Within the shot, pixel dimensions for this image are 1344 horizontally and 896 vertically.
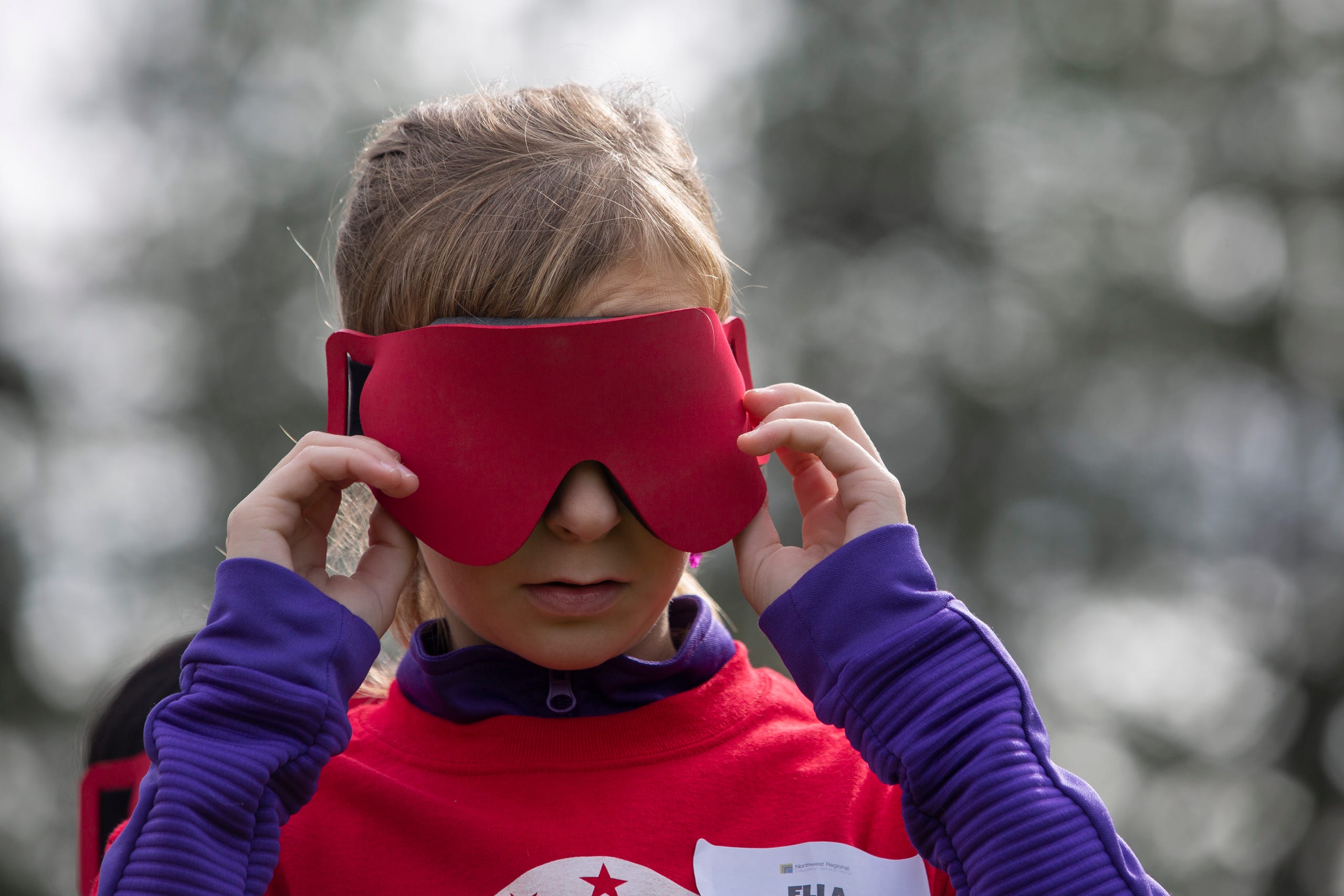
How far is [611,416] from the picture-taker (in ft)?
5.81

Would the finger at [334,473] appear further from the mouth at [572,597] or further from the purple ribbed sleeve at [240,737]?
the mouth at [572,597]

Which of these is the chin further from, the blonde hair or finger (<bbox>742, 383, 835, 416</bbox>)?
finger (<bbox>742, 383, 835, 416</bbox>)

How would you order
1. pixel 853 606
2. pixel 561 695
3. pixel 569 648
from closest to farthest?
pixel 853 606 → pixel 569 648 → pixel 561 695

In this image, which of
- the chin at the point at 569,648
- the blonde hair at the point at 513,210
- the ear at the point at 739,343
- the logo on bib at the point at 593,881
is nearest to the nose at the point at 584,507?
the chin at the point at 569,648

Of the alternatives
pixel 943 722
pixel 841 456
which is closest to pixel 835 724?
pixel 943 722

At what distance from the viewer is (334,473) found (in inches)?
70.5

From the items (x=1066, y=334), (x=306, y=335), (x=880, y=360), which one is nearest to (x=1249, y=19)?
(x=1066, y=334)

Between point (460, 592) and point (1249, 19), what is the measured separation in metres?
11.4

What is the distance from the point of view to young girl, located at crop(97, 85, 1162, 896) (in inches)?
63.3

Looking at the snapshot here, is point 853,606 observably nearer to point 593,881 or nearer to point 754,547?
point 754,547

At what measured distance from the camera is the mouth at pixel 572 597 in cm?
182

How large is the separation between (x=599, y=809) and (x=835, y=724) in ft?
1.39

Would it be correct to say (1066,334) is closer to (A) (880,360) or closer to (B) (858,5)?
(A) (880,360)

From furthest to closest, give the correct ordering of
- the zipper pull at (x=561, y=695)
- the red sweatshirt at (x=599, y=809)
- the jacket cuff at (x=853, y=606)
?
the zipper pull at (x=561, y=695) → the red sweatshirt at (x=599, y=809) → the jacket cuff at (x=853, y=606)
